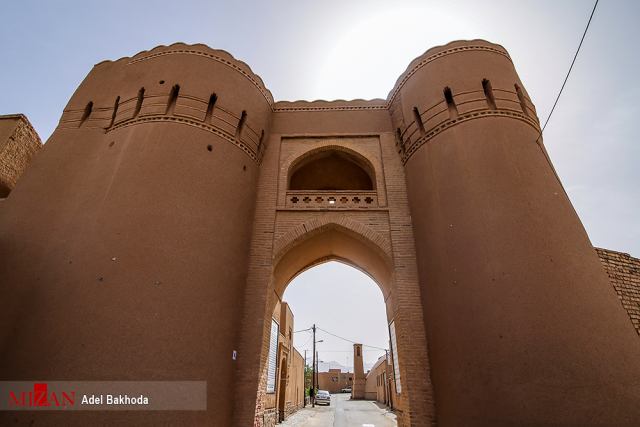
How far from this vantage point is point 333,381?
177ft

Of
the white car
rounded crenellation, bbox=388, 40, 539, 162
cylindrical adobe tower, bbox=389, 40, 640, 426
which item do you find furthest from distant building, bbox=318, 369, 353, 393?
rounded crenellation, bbox=388, 40, 539, 162

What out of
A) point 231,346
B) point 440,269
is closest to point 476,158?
point 440,269

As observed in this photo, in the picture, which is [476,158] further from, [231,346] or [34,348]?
[34,348]

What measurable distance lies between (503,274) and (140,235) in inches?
244

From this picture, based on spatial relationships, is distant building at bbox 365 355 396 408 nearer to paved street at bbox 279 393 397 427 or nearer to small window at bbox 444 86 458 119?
paved street at bbox 279 393 397 427

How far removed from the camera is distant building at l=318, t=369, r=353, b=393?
51.4 meters

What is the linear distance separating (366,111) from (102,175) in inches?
270

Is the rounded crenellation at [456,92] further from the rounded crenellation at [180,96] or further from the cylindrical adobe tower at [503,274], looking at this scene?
the rounded crenellation at [180,96]

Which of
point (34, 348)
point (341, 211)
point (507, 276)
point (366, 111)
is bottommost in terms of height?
point (34, 348)

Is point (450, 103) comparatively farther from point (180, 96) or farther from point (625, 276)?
point (180, 96)

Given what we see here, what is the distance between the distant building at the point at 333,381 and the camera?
169ft

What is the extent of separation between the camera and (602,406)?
450 cm

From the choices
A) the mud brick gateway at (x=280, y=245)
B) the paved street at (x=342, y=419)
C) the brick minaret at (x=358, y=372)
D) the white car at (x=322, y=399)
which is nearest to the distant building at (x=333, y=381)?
the brick minaret at (x=358, y=372)

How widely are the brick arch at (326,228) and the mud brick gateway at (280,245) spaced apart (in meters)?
0.05
